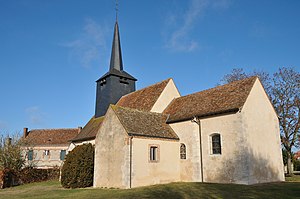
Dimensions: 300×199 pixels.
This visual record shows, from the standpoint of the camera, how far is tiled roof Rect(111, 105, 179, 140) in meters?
16.0

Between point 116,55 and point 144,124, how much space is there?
13078mm

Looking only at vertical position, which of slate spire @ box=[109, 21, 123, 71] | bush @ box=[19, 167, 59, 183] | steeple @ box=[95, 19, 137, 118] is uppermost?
slate spire @ box=[109, 21, 123, 71]

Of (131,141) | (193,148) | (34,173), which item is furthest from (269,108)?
(34,173)

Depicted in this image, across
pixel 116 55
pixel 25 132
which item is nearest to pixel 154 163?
pixel 116 55

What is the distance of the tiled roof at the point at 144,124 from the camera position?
15977mm

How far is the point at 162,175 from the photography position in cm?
1642

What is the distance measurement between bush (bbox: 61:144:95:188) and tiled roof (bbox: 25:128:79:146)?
20.6 meters

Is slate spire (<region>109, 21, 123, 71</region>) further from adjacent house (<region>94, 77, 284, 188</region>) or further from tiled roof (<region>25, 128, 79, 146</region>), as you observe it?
tiled roof (<region>25, 128, 79, 146</region>)

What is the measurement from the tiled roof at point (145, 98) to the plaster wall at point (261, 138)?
7.65m

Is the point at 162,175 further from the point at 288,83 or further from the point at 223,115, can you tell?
the point at 288,83

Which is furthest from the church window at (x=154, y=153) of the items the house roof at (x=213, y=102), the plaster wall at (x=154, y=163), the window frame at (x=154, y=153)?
the house roof at (x=213, y=102)

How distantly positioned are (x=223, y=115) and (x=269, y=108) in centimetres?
445

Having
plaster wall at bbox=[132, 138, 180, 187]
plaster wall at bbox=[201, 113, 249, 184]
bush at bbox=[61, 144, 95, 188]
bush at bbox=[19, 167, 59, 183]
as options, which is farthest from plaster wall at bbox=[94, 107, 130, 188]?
bush at bbox=[19, 167, 59, 183]

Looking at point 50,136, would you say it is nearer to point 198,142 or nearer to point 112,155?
point 112,155
